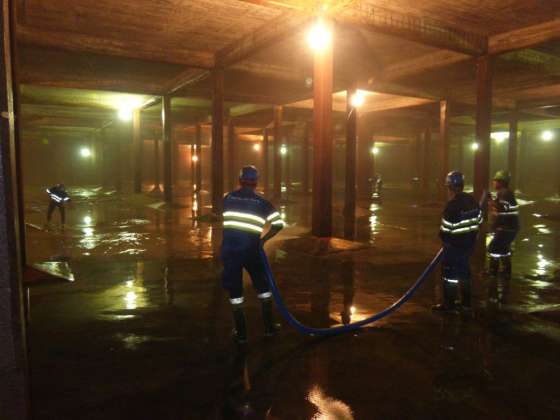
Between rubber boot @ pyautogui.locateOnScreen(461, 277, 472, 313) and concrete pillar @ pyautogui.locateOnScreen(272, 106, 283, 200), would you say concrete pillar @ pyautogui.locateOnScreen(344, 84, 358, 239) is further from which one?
rubber boot @ pyautogui.locateOnScreen(461, 277, 472, 313)

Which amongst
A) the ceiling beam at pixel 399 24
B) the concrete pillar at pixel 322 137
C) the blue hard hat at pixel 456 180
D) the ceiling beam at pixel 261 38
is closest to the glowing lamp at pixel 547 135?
the ceiling beam at pixel 399 24

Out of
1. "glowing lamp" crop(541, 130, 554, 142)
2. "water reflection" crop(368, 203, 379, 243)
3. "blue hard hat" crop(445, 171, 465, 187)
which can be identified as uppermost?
"glowing lamp" crop(541, 130, 554, 142)

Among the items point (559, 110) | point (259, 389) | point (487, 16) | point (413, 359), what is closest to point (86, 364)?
point (259, 389)

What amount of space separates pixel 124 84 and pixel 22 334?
59.9 ft

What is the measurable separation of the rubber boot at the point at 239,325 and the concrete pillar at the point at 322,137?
5.54 meters

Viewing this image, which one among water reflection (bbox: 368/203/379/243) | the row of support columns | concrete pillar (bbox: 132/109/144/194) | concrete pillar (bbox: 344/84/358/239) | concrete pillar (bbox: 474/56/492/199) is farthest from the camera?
concrete pillar (bbox: 132/109/144/194)

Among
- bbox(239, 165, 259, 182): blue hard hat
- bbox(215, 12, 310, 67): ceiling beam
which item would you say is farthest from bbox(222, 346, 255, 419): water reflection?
bbox(215, 12, 310, 67): ceiling beam

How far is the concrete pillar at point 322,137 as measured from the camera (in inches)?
379

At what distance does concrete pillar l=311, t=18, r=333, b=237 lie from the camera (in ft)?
31.6

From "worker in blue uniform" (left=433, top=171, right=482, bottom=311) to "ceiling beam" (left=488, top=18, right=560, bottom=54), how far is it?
794 centimetres

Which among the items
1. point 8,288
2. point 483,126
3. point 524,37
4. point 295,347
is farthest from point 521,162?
point 8,288

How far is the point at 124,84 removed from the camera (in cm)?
1875

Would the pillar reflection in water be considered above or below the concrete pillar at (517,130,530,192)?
below

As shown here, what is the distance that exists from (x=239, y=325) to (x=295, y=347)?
1.98 ft
